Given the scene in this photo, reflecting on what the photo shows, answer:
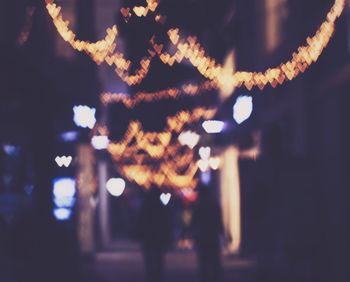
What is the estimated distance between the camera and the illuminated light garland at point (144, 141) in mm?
32844

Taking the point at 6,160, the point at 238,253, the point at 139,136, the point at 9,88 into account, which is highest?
the point at 139,136

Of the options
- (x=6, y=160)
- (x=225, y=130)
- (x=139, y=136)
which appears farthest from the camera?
(x=139, y=136)

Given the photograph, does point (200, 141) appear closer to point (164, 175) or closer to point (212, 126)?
point (212, 126)

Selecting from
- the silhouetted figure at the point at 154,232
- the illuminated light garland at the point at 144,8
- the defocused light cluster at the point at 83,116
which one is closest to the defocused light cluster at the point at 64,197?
the silhouetted figure at the point at 154,232

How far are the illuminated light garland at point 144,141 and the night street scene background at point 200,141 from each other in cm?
256

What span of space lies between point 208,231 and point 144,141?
20.7 m

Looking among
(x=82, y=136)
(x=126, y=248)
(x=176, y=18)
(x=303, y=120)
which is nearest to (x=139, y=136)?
(x=126, y=248)

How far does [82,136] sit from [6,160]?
6.04 m

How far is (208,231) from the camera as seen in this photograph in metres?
13.9

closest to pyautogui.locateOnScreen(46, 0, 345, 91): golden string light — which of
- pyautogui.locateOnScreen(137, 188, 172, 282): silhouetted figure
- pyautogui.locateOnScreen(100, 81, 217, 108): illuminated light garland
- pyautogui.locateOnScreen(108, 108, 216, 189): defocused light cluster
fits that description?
pyautogui.locateOnScreen(100, 81, 217, 108): illuminated light garland

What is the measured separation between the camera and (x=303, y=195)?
556 inches

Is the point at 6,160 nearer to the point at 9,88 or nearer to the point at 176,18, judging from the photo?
the point at 9,88

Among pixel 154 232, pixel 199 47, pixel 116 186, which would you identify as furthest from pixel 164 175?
pixel 154 232

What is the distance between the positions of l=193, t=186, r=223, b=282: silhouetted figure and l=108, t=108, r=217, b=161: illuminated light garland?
17.6 metres
